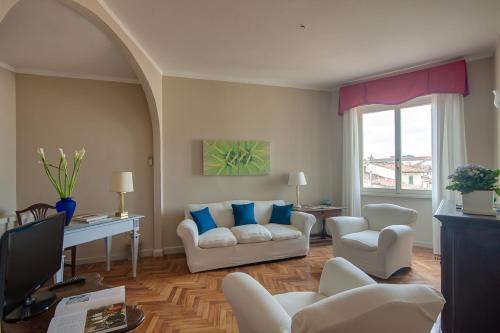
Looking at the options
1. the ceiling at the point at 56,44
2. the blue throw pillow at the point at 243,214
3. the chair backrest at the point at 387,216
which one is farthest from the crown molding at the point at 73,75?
the chair backrest at the point at 387,216

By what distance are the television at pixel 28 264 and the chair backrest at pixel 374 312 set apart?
106 centimetres

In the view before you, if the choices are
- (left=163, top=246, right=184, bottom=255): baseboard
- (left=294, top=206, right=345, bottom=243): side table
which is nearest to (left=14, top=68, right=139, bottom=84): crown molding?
(left=163, top=246, right=184, bottom=255): baseboard

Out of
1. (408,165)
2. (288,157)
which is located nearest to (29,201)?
(288,157)

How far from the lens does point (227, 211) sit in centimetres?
439

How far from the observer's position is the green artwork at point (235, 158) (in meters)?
4.58

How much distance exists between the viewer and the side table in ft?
15.5

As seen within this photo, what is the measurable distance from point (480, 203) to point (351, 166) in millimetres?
3188

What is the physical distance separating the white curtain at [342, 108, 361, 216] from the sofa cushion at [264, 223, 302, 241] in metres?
1.45

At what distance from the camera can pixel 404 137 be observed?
481 centimetres

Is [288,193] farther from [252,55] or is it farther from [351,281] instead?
[351,281]

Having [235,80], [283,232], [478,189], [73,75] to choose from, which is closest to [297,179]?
[283,232]

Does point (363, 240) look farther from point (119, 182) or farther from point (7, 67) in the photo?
point (7, 67)

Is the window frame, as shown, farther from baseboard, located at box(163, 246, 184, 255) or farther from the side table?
baseboard, located at box(163, 246, 184, 255)

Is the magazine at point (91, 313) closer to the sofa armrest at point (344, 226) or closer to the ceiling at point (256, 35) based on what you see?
the ceiling at point (256, 35)
